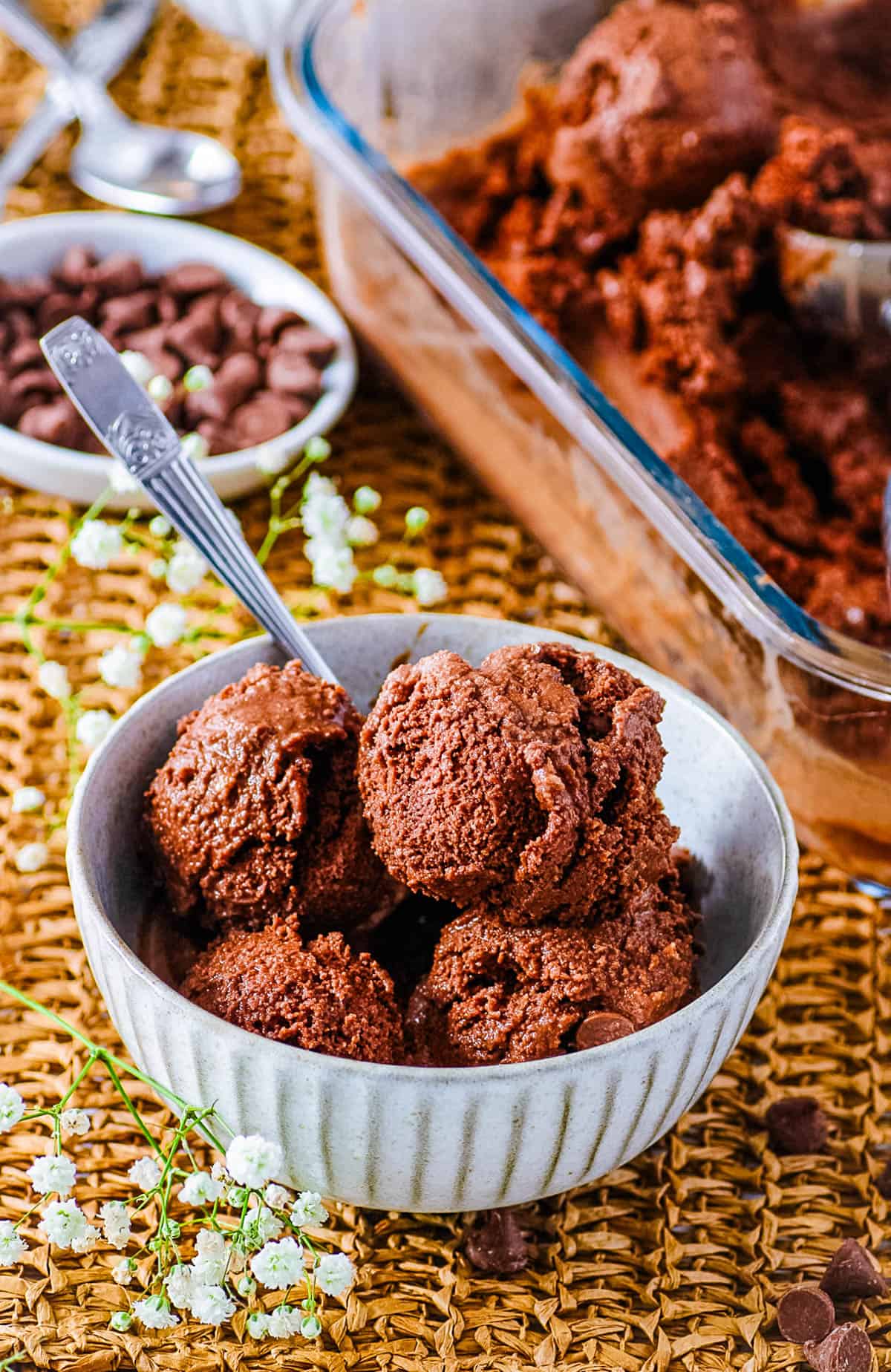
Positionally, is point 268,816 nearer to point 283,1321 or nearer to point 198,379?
point 283,1321

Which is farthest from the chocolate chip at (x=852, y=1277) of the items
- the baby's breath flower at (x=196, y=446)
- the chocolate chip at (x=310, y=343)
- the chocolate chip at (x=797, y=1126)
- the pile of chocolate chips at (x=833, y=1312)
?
the chocolate chip at (x=310, y=343)

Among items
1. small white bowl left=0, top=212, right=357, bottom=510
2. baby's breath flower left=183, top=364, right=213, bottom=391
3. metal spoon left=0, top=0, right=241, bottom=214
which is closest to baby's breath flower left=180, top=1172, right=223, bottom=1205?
baby's breath flower left=183, top=364, right=213, bottom=391

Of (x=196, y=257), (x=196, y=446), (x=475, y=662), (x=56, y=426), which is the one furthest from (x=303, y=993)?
(x=196, y=257)

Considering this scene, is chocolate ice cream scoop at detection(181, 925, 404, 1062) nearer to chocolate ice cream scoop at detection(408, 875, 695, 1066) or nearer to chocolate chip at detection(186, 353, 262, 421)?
chocolate ice cream scoop at detection(408, 875, 695, 1066)

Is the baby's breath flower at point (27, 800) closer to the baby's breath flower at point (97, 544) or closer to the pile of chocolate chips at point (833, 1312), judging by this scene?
the baby's breath flower at point (97, 544)

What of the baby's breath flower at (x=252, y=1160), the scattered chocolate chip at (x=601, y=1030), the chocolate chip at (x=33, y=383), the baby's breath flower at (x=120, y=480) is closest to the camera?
the baby's breath flower at (x=252, y=1160)

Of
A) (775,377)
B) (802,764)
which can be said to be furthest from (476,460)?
(802,764)
